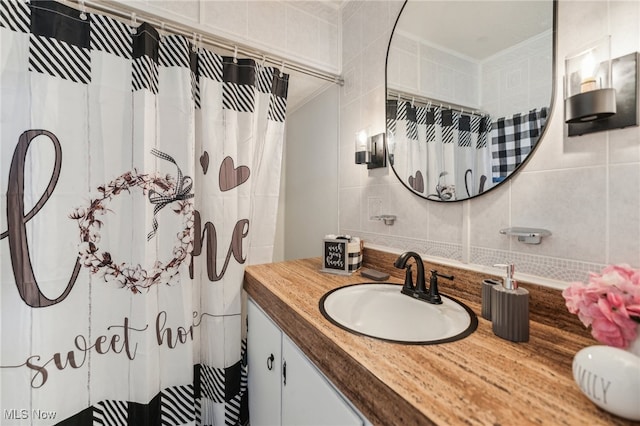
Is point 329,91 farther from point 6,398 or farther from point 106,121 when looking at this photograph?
point 6,398

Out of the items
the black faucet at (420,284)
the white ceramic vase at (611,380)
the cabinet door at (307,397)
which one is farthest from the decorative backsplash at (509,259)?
the cabinet door at (307,397)

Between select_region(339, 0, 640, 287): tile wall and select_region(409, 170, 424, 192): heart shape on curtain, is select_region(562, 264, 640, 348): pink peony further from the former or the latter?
select_region(409, 170, 424, 192): heart shape on curtain

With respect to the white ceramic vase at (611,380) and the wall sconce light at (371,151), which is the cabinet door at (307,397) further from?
the wall sconce light at (371,151)

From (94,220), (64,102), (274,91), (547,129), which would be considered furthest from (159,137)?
(547,129)

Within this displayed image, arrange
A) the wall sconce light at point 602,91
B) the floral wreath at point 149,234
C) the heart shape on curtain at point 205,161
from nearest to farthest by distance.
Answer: the wall sconce light at point 602,91, the floral wreath at point 149,234, the heart shape on curtain at point 205,161

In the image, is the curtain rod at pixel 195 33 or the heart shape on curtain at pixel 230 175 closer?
the curtain rod at pixel 195 33

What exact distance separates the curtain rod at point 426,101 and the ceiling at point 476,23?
6.6 inches

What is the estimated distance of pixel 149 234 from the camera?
1079 millimetres

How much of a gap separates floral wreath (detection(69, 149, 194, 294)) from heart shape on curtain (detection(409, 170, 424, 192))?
1012mm

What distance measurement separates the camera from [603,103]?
0.60 metres

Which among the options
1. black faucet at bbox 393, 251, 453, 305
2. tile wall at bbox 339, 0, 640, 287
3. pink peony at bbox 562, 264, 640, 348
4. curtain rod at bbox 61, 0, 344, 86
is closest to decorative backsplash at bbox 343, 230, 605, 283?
tile wall at bbox 339, 0, 640, 287

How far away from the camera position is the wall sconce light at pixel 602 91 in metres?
0.60

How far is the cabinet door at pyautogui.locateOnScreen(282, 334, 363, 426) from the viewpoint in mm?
622

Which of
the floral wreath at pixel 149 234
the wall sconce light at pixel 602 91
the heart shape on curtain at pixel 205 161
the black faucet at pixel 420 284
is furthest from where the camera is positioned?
the heart shape on curtain at pixel 205 161
